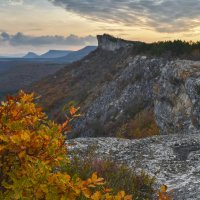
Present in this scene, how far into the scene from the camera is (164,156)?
34.4 ft

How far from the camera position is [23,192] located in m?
3.75

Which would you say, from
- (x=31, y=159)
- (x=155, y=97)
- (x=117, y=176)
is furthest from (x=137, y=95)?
(x=31, y=159)

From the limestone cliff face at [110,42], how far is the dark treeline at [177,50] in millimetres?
30252

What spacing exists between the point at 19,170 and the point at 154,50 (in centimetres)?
3469

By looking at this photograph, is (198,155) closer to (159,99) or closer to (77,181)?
(77,181)

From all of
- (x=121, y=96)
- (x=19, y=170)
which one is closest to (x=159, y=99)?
(x=121, y=96)

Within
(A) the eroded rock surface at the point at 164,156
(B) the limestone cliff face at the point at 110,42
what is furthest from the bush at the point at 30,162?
(B) the limestone cliff face at the point at 110,42

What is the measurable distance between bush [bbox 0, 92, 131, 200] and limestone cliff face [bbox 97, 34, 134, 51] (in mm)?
63543

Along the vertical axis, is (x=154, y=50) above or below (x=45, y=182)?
above

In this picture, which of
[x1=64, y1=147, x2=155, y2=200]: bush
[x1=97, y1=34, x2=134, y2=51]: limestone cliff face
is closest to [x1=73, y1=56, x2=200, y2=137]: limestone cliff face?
[x1=64, y1=147, x2=155, y2=200]: bush

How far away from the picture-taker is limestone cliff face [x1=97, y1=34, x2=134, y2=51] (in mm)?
70544

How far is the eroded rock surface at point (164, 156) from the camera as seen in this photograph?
8492mm

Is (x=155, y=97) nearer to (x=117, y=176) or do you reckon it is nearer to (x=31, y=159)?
(x=117, y=176)

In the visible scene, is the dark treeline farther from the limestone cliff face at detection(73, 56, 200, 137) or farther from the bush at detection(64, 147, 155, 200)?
the bush at detection(64, 147, 155, 200)
